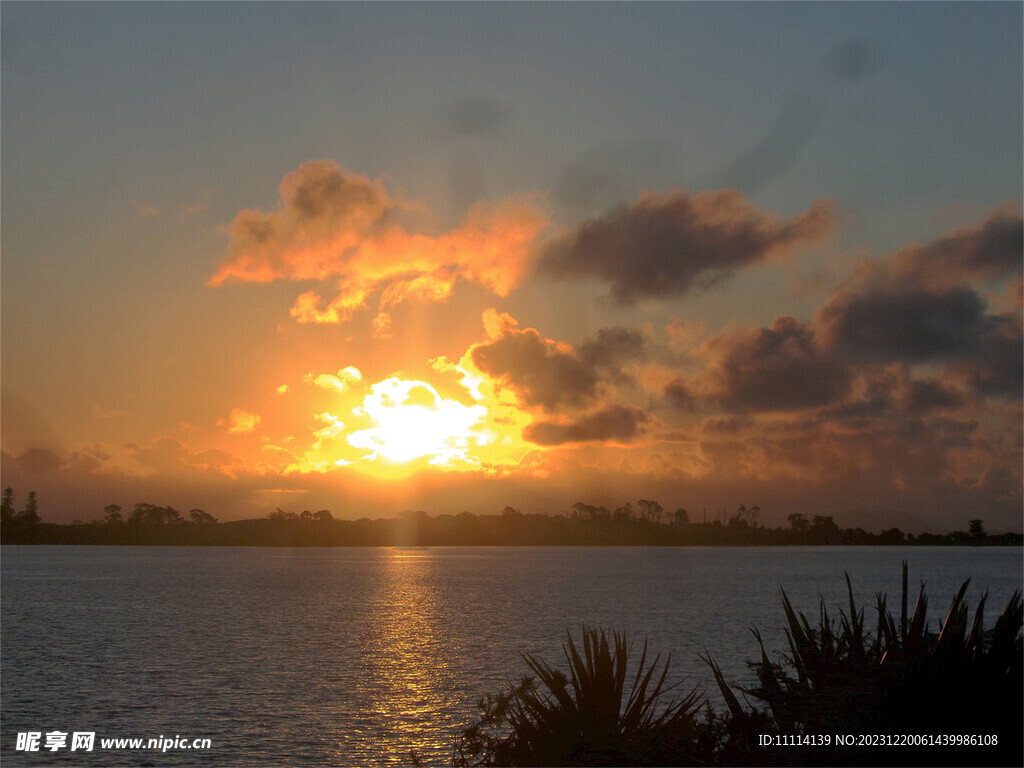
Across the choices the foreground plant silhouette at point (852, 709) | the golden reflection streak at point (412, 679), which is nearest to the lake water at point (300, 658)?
the golden reflection streak at point (412, 679)

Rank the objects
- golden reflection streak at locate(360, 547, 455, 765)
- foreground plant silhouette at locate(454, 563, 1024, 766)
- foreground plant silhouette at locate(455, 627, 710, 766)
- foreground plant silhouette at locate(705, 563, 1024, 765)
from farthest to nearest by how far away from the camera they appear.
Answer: golden reflection streak at locate(360, 547, 455, 765) → foreground plant silhouette at locate(455, 627, 710, 766) → foreground plant silhouette at locate(454, 563, 1024, 766) → foreground plant silhouette at locate(705, 563, 1024, 765)

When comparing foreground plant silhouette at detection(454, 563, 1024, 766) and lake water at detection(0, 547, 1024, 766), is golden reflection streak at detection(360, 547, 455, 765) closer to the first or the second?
lake water at detection(0, 547, 1024, 766)

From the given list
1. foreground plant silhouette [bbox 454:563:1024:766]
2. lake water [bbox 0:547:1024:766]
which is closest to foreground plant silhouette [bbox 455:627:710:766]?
foreground plant silhouette [bbox 454:563:1024:766]

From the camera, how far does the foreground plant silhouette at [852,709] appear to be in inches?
368

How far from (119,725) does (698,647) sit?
40.6m

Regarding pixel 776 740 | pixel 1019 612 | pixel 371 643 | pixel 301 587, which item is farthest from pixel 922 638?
pixel 301 587

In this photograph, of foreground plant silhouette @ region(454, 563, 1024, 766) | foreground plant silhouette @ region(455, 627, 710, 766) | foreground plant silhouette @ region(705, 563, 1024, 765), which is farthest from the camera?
foreground plant silhouette @ region(455, 627, 710, 766)

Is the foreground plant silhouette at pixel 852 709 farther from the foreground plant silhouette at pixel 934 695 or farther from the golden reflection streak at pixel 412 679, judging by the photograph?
the golden reflection streak at pixel 412 679

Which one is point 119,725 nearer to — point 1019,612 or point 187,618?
point 1019,612

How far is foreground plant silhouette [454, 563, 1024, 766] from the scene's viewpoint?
936 centimetres

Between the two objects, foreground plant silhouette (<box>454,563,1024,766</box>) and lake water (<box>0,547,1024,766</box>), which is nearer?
foreground plant silhouette (<box>454,563,1024,766</box>)

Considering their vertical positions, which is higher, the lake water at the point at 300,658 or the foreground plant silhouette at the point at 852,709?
the foreground plant silhouette at the point at 852,709

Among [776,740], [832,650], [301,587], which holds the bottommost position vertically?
[301,587]

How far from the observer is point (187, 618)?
288 ft
